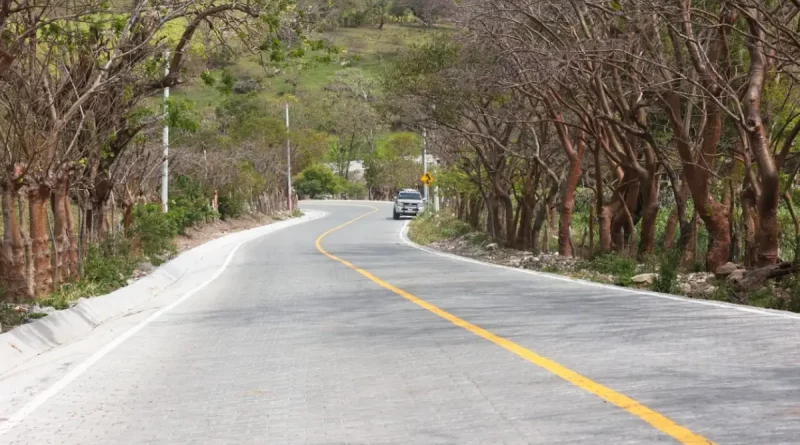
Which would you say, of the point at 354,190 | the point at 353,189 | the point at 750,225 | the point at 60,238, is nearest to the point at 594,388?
the point at 60,238

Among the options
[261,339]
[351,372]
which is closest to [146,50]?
[261,339]

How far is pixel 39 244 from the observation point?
17688 millimetres

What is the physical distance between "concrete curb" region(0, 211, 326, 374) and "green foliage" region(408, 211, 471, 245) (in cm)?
1493

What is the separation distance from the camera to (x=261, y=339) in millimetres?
12016

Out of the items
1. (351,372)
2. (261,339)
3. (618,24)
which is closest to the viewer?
(351,372)

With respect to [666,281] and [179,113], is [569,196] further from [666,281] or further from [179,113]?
[666,281]

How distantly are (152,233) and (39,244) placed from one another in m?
11.8

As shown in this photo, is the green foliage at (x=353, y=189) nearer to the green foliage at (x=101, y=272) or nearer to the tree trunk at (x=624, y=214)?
the tree trunk at (x=624, y=214)

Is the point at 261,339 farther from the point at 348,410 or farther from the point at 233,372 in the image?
the point at 348,410

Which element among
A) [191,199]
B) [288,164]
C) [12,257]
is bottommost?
[12,257]

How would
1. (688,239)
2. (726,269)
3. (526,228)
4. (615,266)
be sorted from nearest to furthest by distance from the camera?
(726,269) → (615,266) → (688,239) → (526,228)

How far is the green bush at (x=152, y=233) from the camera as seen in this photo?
94.9 feet

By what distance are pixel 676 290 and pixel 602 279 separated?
3.04m

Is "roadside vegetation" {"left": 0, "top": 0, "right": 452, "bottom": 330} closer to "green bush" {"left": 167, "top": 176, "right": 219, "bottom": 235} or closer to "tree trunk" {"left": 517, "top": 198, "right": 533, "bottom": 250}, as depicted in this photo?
"tree trunk" {"left": 517, "top": 198, "right": 533, "bottom": 250}
